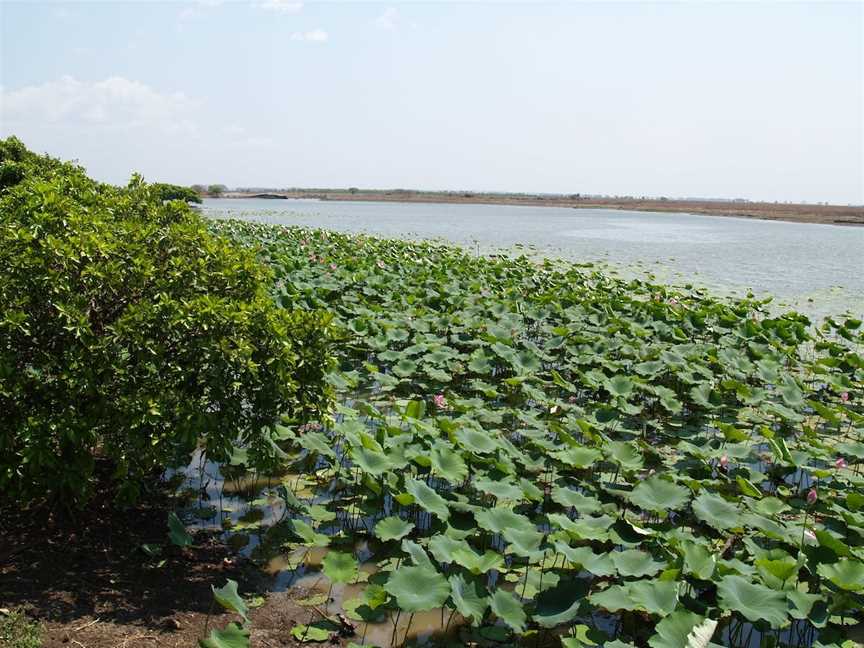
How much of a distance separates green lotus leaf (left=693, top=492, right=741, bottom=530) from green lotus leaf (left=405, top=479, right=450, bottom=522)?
156 cm

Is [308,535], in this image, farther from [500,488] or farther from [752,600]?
[752,600]

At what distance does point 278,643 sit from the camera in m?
3.20

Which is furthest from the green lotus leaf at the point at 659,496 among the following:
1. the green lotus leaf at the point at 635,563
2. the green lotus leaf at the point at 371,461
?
the green lotus leaf at the point at 371,461

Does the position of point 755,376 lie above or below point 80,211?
below

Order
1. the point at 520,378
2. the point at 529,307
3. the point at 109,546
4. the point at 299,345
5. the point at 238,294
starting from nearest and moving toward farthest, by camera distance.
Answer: the point at 109,546 < the point at 299,345 < the point at 238,294 < the point at 520,378 < the point at 529,307

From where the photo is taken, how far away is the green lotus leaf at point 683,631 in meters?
2.79

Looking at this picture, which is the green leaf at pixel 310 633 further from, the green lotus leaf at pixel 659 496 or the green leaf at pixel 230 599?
the green lotus leaf at pixel 659 496

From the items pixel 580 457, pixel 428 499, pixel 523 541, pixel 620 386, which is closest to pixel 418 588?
pixel 523 541

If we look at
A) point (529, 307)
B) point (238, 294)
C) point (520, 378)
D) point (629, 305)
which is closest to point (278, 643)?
point (238, 294)

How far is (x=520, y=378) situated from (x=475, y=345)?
186 centimetres

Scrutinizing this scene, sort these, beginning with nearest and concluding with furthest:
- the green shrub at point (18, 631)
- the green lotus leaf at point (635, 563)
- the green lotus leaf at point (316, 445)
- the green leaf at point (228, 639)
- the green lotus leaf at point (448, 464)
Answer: the green leaf at point (228, 639) < the green shrub at point (18, 631) < the green lotus leaf at point (635, 563) < the green lotus leaf at point (448, 464) < the green lotus leaf at point (316, 445)

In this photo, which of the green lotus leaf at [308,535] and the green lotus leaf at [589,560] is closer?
the green lotus leaf at [589,560]

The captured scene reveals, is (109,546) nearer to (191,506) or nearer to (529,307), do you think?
(191,506)

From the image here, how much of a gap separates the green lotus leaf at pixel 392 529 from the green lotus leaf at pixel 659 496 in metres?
1.46
